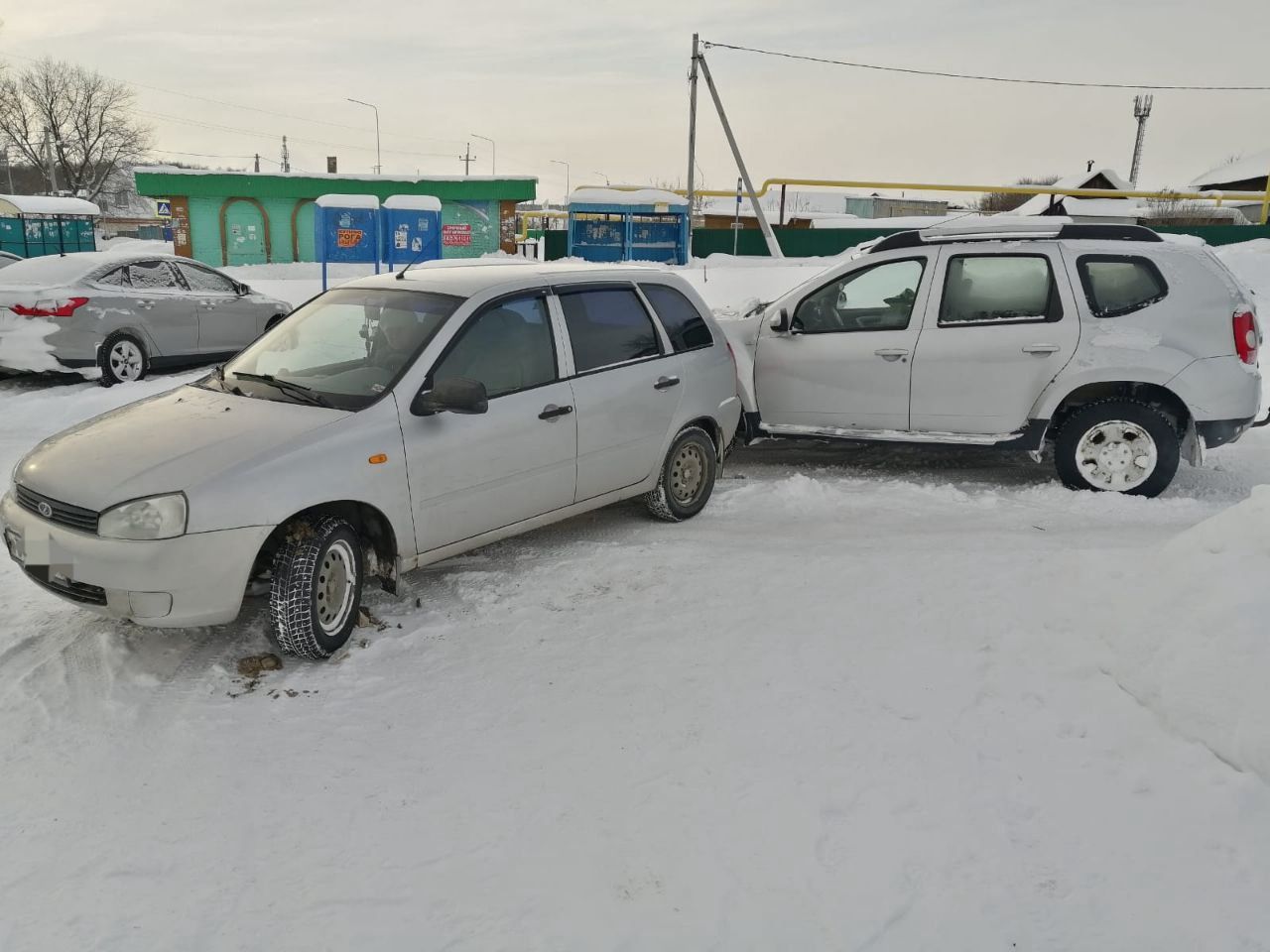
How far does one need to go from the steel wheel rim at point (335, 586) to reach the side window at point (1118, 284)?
5.12 metres

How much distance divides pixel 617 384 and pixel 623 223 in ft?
80.8

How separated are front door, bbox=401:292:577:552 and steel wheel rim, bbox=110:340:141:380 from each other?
6.82m

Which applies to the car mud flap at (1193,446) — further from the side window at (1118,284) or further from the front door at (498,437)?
the front door at (498,437)

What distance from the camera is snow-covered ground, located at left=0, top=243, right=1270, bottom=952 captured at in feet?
9.24

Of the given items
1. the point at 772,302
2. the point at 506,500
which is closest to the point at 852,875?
the point at 506,500

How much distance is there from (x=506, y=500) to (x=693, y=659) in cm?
132

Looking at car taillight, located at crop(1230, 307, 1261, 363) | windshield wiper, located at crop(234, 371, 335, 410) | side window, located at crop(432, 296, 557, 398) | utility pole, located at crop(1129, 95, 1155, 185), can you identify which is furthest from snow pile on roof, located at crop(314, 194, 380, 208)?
utility pole, located at crop(1129, 95, 1155, 185)

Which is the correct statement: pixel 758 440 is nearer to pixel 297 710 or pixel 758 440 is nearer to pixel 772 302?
pixel 772 302

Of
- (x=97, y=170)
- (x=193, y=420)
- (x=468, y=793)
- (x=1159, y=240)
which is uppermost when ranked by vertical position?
(x=97, y=170)

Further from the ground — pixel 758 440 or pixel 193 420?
pixel 193 420

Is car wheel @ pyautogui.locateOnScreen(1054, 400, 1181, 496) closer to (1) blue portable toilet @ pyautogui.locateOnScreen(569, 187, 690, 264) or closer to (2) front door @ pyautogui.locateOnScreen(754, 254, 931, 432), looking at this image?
(2) front door @ pyautogui.locateOnScreen(754, 254, 931, 432)

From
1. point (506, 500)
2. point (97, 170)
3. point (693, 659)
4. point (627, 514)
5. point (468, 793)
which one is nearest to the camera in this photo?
point (468, 793)

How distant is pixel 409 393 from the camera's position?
4594 millimetres

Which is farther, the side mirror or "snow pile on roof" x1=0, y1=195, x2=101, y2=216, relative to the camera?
"snow pile on roof" x1=0, y1=195, x2=101, y2=216
